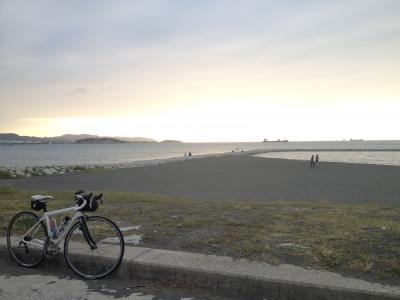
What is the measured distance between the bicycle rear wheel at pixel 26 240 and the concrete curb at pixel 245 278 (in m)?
1.23

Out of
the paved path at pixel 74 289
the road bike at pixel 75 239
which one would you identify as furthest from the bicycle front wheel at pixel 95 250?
the paved path at pixel 74 289

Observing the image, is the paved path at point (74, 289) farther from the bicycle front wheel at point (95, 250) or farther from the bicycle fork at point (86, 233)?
the bicycle fork at point (86, 233)

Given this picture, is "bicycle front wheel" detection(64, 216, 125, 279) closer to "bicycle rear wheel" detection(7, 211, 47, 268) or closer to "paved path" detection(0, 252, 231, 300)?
"paved path" detection(0, 252, 231, 300)

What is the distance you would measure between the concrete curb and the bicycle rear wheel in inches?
48.5

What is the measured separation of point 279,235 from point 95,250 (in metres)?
2.80

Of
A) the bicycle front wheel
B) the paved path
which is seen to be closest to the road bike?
the bicycle front wheel

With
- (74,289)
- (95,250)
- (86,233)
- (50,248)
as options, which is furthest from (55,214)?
(74,289)

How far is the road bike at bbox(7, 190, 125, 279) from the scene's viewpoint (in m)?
4.83

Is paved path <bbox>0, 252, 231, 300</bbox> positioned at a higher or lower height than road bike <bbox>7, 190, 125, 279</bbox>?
lower

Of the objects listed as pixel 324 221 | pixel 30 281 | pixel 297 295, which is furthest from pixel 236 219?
pixel 30 281

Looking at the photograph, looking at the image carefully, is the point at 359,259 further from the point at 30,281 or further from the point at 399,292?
the point at 30,281

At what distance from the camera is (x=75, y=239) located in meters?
5.39

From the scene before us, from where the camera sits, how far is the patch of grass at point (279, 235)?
188 inches

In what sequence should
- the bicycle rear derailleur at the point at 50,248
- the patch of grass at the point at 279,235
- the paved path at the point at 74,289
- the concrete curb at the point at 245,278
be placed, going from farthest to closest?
the bicycle rear derailleur at the point at 50,248 < the patch of grass at the point at 279,235 < the paved path at the point at 74,289 < the concrete curb at the point at 245,278
